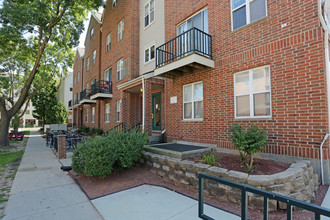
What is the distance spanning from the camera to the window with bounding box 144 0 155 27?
11.4 m

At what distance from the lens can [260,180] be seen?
333 centimetres

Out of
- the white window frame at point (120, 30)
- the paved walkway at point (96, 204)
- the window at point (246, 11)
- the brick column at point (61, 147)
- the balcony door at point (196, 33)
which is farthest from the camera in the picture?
the white window frame at point (120, 30)

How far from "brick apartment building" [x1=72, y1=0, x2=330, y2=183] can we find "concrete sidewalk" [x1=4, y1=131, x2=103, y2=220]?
4392 millimetres

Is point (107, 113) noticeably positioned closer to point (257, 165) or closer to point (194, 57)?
point (194, 57)

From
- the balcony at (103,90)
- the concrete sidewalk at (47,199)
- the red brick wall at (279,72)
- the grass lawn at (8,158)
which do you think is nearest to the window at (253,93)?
the red brick wall at (279,72)

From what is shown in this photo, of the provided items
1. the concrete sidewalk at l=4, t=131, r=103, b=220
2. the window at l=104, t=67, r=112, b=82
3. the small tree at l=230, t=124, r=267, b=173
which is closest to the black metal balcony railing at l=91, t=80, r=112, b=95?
the window at l=104, t=67, r=112, b=82

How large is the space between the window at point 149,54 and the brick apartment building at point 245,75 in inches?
4.0

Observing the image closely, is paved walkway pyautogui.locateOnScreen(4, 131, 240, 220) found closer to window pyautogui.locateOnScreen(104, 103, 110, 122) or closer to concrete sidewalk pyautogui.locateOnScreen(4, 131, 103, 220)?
concrete sidewalk pyautogui.locateOnScreen(4, 131, 103, 220)

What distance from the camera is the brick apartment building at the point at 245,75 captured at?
4.49 meters

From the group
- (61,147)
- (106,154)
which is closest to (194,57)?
(106,154)

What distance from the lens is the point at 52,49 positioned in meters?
17.5

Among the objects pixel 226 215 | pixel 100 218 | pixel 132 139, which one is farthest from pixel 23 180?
pixel 226 215

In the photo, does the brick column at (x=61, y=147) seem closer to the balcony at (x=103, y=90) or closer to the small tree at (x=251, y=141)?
the balcony at (x=103, y=90)

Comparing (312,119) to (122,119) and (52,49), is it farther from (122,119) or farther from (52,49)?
(52,49)
